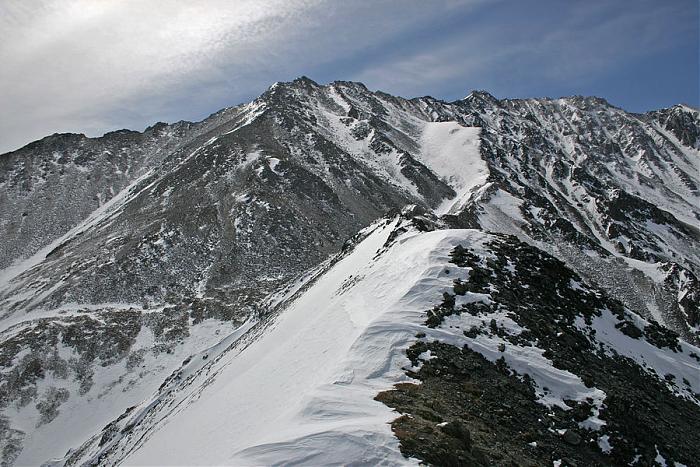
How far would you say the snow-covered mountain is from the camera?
46.9 feet

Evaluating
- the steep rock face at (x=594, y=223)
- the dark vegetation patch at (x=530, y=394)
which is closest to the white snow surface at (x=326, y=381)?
the dark vegetation patch at (x=530, y=394)

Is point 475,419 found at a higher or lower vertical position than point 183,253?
lower

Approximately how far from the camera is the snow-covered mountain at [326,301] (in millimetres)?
14297

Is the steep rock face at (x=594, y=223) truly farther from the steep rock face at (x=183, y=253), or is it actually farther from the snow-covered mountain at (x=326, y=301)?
the steep rock face at (x=183, y=253)

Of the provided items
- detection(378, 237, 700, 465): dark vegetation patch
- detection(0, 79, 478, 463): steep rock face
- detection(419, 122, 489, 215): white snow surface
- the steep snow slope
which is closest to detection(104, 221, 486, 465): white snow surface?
the steep snow slope

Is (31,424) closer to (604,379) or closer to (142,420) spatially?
(142,420)

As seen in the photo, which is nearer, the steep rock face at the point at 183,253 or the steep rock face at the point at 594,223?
the steep rock face at the point at 183,253

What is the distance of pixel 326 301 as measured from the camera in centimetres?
2784

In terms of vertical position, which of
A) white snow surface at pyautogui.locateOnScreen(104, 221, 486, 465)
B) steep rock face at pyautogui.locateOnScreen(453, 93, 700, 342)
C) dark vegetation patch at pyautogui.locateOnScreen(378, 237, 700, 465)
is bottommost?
steep rock face at pyautogui.locateOnScreen(453, 93, 700, 342)

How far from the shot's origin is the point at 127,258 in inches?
2793

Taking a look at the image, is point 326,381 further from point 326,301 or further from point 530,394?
point 326,301

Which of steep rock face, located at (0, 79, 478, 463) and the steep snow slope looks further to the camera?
steep rock face, located at (0, 79, 478, 463)

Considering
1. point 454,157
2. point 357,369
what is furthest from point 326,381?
point 454,157

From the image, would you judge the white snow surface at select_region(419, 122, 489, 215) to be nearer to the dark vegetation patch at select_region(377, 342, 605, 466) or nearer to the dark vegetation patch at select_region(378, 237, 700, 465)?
the dark vegetation patch at select_region(378, 237, 700, 465)
